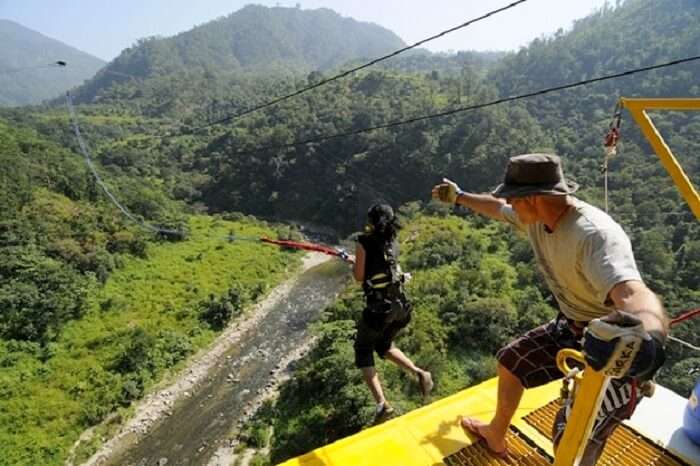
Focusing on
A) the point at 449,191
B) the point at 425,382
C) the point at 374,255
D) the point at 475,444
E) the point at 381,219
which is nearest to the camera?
the point at 475,444

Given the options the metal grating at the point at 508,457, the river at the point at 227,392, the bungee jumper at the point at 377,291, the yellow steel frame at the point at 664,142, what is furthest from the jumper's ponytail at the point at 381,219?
the river at the point at 227,392

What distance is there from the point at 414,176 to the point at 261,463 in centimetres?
3819

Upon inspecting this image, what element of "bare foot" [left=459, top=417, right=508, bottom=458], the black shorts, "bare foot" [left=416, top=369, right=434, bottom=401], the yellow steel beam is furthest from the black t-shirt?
the yellow steel beam

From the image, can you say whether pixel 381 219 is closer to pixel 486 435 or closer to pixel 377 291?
pixel 377 291

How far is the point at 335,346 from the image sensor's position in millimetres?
17641

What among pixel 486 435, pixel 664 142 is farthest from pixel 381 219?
pixel 664 142

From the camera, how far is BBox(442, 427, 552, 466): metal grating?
9.18ft

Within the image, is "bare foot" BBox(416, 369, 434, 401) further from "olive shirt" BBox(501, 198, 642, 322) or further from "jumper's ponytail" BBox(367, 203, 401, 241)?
"olive shirt" BBox(501, 198, 642, 322)

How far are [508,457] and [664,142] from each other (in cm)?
230

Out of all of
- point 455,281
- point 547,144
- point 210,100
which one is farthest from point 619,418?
point 210,100

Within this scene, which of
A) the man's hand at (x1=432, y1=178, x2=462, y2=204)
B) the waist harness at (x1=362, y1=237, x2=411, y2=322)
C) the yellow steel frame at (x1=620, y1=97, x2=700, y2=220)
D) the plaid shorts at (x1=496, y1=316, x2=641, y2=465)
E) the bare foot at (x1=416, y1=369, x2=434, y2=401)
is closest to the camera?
the plaid shorts at (x1=496, y1=316, x2=641, y2=465)

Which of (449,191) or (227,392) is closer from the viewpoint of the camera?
(449,191)

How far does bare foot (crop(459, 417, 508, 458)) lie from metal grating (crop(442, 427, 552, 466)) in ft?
0.12

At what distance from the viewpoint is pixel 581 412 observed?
144 centimetres
